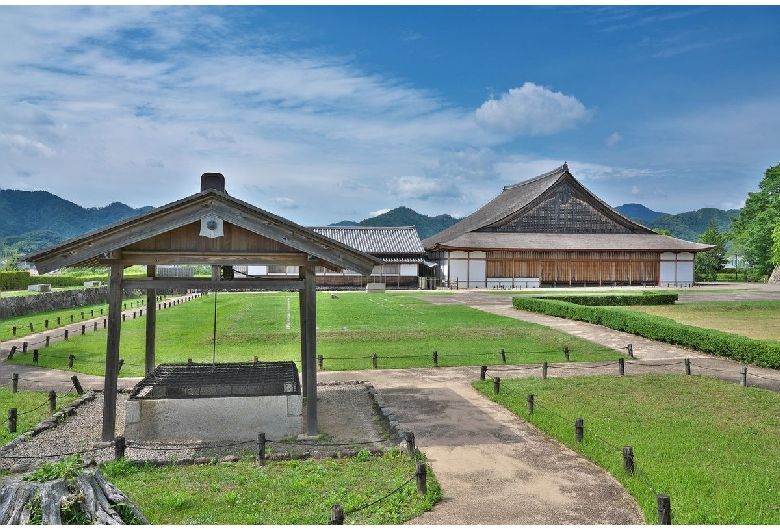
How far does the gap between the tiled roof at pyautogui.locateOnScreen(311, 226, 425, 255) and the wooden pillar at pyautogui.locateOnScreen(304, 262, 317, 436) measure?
50.9m

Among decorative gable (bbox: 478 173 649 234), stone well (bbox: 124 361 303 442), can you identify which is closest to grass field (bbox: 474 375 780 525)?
stone well (bbox: 124 361 303 442)

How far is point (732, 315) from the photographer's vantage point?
32.9m

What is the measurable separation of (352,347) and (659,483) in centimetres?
1487

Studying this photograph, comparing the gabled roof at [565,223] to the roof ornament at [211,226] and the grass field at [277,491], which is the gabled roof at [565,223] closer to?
Answer: the roof ornament at [211,226]

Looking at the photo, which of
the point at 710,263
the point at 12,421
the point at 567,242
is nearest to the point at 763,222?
the point at 710,263

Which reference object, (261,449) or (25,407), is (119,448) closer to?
(261,449)

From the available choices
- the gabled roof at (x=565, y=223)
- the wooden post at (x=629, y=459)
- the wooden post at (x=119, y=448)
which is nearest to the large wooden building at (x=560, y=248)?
the gabled roof at (x=565, y=223)

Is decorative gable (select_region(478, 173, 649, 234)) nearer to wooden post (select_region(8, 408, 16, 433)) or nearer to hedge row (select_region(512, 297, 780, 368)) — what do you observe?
hedge row (select_region(512, 297, 780, 368))

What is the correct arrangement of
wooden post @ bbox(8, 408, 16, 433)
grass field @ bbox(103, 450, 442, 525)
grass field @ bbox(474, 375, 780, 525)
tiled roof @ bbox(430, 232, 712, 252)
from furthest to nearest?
1. tiled roof @ bbox(430, 232, 712, 252)
2. wooden post @ bbox(8, 408, 16, 433)
3. grass field @ bbox(474, 375, 780, 525)
4. grass field @ bbox(103, 450, 442, 525)

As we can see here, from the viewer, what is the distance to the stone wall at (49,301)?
34344mm

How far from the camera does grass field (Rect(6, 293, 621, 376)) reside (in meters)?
20.0

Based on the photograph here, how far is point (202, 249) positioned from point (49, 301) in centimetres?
3402

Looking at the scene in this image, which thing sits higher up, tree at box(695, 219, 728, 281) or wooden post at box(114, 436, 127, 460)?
tree at box(695, 219, 728, 281)

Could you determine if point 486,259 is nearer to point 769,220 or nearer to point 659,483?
point 769,220
